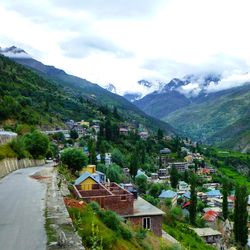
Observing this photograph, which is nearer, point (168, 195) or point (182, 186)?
point (168, 195)

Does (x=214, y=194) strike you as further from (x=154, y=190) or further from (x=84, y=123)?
(x=84, y=123)

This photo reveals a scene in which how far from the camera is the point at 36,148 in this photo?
56.1 meters

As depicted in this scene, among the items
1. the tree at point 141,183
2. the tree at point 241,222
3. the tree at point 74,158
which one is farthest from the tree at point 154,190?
the tree at point 74,158

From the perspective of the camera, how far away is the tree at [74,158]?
4788cm

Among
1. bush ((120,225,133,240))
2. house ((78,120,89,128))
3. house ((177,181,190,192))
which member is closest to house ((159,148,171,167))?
house ((177,181,190,192))

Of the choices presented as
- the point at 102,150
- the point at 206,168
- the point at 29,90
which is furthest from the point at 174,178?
the point at 29,90

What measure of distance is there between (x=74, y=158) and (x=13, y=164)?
8.36 metres

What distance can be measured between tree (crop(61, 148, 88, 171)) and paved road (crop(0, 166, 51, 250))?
70.8 ft

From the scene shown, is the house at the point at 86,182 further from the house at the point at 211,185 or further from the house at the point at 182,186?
the house at the point at 211,185

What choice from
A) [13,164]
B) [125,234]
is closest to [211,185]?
[13,164]

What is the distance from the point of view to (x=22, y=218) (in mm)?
16312

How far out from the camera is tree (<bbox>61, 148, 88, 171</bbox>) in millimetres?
47875

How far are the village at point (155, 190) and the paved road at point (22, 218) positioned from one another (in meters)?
4.33

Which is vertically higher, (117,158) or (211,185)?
(117,158)
